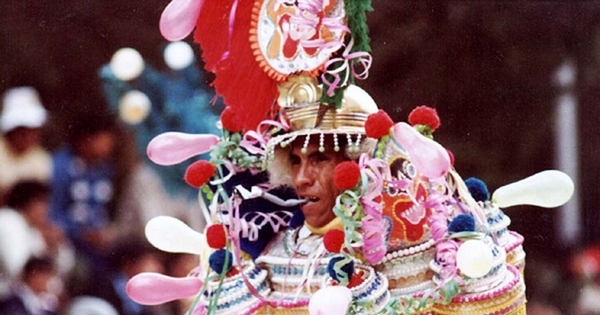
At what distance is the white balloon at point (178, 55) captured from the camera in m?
2.07

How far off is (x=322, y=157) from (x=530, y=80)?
0.76 meters

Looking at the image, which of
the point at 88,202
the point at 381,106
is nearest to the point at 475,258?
the point at 381,106

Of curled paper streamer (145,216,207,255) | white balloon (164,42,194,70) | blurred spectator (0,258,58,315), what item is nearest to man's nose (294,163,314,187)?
curled paper streamer (145,216,207,255)

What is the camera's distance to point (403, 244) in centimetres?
142

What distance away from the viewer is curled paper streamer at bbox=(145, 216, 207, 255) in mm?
1578

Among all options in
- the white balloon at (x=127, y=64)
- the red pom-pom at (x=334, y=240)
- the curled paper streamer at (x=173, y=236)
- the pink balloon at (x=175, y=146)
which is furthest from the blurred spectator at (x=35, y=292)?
the red pom-pom at (x=334, y=240)

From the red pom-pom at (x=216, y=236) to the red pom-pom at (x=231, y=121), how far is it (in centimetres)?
16

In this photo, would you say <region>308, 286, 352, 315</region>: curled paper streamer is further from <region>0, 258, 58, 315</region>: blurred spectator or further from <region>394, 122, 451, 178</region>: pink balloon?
<region>0, 258, 58, 315</region>: blurred spectator

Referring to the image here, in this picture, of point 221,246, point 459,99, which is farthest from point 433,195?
point 459,99

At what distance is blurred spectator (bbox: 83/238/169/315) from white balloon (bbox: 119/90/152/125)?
279 millimetres

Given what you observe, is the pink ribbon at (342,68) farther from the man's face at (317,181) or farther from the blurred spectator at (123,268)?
the blurred spectator at (123,268)

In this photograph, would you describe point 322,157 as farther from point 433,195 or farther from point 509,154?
point 509,154

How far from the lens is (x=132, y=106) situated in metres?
2.14

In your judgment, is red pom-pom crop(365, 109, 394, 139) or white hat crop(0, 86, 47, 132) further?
white hat crop(0, 86, 47, 132)
